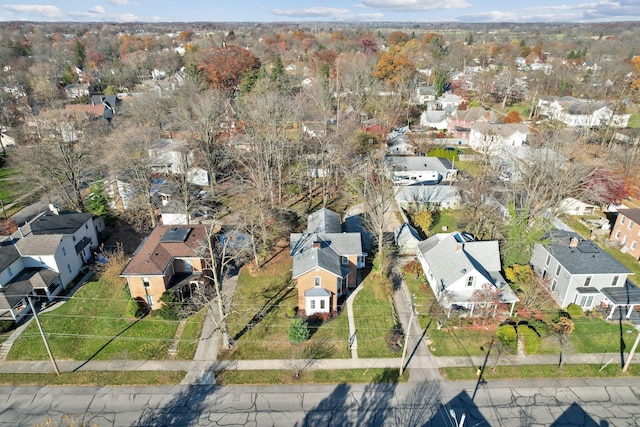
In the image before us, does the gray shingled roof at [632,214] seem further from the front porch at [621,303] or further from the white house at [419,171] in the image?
the white house at [419,171]

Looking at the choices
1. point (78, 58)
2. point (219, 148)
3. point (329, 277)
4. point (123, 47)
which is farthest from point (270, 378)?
point (123, 47)

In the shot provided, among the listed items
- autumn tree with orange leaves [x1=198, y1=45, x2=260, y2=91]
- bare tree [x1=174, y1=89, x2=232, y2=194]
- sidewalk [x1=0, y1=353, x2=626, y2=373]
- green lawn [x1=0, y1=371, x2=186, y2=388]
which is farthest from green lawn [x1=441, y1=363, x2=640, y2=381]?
autumn tree with orange leaves [x1=198, y1=45, x2=260, y2=91]

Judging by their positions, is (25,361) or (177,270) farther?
(177,270)

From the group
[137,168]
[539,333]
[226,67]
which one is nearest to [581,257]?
[539,333]

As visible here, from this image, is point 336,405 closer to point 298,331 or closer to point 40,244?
point 298,331

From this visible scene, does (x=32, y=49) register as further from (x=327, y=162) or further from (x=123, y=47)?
(x=327, y=162)

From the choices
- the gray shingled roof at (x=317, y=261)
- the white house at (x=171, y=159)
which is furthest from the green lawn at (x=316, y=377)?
the white house at (x=171, y=159)

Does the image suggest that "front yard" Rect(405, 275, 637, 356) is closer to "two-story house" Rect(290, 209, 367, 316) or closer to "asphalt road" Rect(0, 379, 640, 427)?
"asphalt road" Rect(0, 379, 640, 427)
